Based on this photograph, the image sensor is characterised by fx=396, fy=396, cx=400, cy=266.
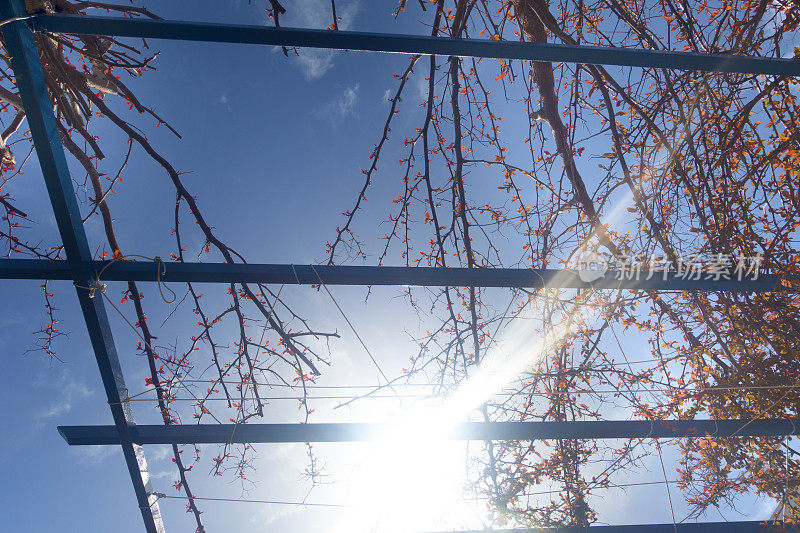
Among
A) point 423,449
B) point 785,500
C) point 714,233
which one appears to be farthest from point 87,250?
point 785,500

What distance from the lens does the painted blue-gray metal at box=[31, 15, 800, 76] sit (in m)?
0.89

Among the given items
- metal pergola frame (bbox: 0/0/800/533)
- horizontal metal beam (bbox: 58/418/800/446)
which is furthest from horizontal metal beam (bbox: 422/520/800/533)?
horizontal metal beam (bbox: 58/418/800/446)

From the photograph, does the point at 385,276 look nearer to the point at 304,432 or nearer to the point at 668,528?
the point at 304,432

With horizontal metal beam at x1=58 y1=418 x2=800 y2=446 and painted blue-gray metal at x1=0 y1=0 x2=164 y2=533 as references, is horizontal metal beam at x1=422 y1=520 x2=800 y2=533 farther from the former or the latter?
painted blue-gray metal at x1=0 y1=0 x2=164 y2=533

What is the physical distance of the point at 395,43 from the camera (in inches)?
37.2

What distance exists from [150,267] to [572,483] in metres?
2.34

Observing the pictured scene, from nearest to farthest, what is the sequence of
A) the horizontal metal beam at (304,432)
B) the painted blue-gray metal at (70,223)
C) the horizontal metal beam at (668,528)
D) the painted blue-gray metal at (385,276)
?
the painted blue-gray metal at (70,223), the painted blue-gray metal at (385,276), the horizontal metal beam at (304,432), the horizontal metal beam at (668,528)

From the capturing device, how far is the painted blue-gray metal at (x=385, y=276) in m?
1.08

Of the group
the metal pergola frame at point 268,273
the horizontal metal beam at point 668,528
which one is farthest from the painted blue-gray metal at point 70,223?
the horizontal metal beam at point 668,528

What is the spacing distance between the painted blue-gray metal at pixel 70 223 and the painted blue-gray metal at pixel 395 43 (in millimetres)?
79

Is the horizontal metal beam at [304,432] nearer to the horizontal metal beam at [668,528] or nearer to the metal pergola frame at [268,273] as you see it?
the metal pergola frame at [268,273]

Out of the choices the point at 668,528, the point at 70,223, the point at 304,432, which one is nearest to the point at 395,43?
the point at 70,223

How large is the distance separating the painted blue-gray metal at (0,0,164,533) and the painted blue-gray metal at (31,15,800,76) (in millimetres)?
79

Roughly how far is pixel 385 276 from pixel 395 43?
23.4 inches
